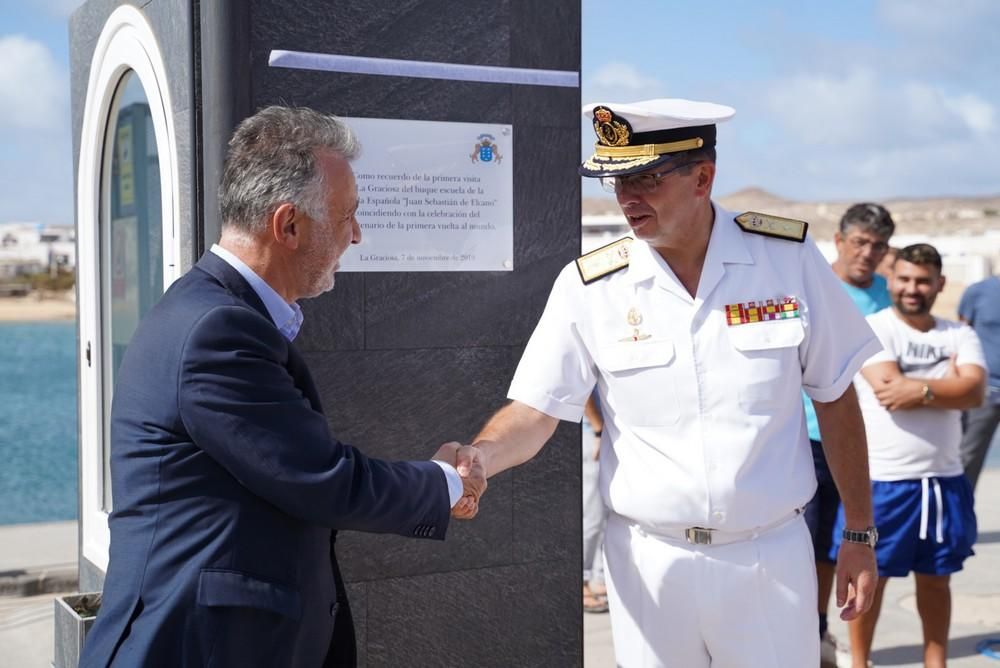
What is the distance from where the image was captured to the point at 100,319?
4.63 metres

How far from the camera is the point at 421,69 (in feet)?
11.9

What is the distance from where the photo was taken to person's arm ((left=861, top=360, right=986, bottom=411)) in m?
4.77

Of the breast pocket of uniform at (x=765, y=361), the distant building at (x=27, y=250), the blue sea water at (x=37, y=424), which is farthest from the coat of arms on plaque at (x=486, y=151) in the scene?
the distant building at (x=27, y=250)

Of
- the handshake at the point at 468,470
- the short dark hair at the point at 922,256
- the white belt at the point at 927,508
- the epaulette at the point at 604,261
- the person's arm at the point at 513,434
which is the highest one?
the short dark hair at the point at 922,256

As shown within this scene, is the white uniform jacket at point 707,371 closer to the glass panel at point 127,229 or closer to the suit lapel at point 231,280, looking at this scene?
the suit lapel at point 231,280

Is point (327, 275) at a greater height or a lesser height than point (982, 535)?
greater

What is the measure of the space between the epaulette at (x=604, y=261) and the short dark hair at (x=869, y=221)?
2.55 m

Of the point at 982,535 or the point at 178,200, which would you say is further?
the point at 982,535

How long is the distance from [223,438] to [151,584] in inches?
12.2

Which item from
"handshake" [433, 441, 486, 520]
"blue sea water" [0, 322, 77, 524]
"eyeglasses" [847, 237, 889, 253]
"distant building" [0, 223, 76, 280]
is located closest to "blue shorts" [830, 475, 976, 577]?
"eyeglasses" [847, 237, 889, 253]

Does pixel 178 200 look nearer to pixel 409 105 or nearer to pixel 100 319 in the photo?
pixel 409 105

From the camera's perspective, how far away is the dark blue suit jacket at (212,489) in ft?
6.99

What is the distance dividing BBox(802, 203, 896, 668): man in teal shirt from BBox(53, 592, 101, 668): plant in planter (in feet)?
9.17

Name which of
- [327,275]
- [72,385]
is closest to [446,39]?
[327,275]
